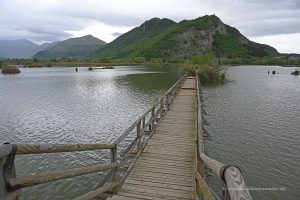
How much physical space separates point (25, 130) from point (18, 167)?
25.0 ft

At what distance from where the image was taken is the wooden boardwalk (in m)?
8.16

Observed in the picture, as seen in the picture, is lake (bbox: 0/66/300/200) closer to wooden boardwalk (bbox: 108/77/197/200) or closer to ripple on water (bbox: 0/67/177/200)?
ripple on water (bbox: 0/67/177/200)

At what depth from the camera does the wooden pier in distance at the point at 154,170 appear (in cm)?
310

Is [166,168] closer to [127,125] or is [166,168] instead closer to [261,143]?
[261,143]

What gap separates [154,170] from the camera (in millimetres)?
9836

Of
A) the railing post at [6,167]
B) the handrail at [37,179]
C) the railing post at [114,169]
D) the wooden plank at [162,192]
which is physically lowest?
the wooden plank at [162,192]

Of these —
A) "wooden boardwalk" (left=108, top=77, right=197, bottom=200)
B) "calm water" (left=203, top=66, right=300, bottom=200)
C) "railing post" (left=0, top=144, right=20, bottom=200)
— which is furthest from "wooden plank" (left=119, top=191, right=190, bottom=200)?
"calm water" (left=203, top=66, right=300, bottom=200)

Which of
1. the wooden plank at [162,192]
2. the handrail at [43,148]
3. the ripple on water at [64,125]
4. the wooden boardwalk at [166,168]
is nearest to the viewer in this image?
the handrail at [43,148]

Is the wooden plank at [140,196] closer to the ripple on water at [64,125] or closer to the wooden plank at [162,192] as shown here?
the wooden plank at [162,192]

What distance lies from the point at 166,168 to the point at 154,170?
49 cm

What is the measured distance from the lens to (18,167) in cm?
1462

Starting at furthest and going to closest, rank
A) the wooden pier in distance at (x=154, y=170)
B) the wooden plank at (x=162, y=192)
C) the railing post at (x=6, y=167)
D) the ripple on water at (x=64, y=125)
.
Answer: the ripple on water at (x=64, y=125) → the wooden plank at (x=162, y=192) → the wooden pier in distance at (x=154, y=170) → the railing post at (x=6, y=167)

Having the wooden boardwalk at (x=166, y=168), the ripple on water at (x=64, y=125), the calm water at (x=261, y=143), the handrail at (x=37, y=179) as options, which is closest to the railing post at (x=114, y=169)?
the wooden boardwalk at (x=166, y=168)

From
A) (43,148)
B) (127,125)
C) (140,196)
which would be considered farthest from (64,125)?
(43,148)
